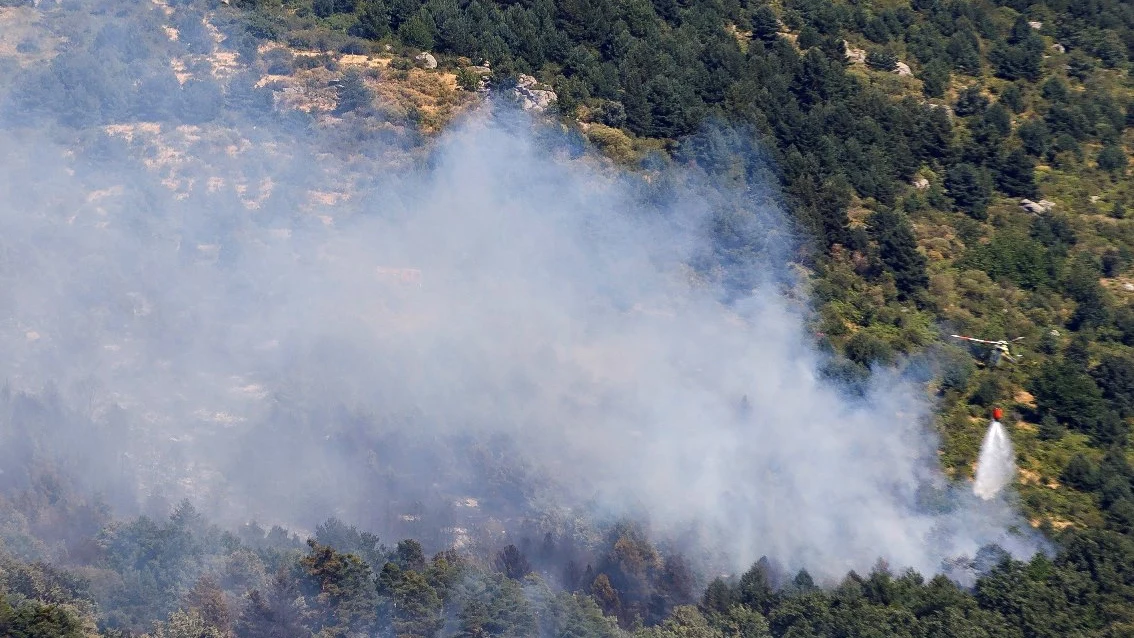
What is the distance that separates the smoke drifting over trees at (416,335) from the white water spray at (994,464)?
119cm

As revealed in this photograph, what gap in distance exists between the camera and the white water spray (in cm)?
3944

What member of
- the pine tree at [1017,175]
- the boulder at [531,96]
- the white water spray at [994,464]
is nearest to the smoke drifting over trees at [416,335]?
the boulder at [531,96]

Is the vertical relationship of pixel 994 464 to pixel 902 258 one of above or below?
below

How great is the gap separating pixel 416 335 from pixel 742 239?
1050 centimetres

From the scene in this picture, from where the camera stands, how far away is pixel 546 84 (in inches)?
2013

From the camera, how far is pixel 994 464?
40406 millimetres

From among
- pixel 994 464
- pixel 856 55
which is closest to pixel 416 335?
pixel 994 464

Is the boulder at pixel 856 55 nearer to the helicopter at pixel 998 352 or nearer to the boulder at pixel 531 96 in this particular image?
the boulder at pixel 531 96

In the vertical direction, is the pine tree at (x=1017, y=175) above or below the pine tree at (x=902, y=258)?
below

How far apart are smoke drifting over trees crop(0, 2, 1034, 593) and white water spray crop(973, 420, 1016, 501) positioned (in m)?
1.19

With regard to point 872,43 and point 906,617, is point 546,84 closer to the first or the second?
point 872,43

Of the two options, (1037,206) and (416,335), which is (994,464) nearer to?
(1037,206)

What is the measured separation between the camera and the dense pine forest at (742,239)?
34.0 m

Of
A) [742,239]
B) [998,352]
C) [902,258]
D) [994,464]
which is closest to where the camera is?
[994,464]
